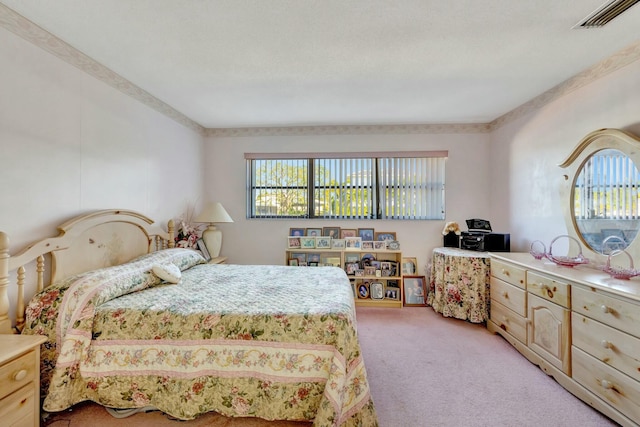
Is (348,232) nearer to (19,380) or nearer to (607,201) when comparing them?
(607,201)

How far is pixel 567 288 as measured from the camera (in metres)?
1.99

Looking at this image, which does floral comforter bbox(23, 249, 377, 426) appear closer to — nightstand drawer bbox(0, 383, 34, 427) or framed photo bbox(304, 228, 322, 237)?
nightstand drawer bbox(0, 383, 34, 427)

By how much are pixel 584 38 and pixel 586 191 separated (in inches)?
47.5

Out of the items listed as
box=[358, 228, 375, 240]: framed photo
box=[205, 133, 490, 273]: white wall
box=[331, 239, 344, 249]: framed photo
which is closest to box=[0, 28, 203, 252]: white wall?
box=[205, 133, 490, 273]: white wall

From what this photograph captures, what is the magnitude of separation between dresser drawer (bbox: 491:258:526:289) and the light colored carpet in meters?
0.62

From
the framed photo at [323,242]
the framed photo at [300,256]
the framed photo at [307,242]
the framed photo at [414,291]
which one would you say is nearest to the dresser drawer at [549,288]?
the framed photo at [414,291]

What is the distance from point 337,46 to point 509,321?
289 cm

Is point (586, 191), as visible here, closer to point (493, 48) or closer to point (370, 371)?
point (493, 48)

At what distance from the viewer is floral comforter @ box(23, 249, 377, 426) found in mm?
1576

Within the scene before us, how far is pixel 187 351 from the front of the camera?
165 cm

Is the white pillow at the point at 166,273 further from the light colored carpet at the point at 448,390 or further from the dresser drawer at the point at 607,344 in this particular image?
the dresser drawer at the point at 607,344

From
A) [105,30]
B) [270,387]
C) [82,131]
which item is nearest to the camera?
[270,387]

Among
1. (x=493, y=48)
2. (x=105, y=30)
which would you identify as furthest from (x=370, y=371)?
(x=105, y=30)

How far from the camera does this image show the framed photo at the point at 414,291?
12.4 feet
